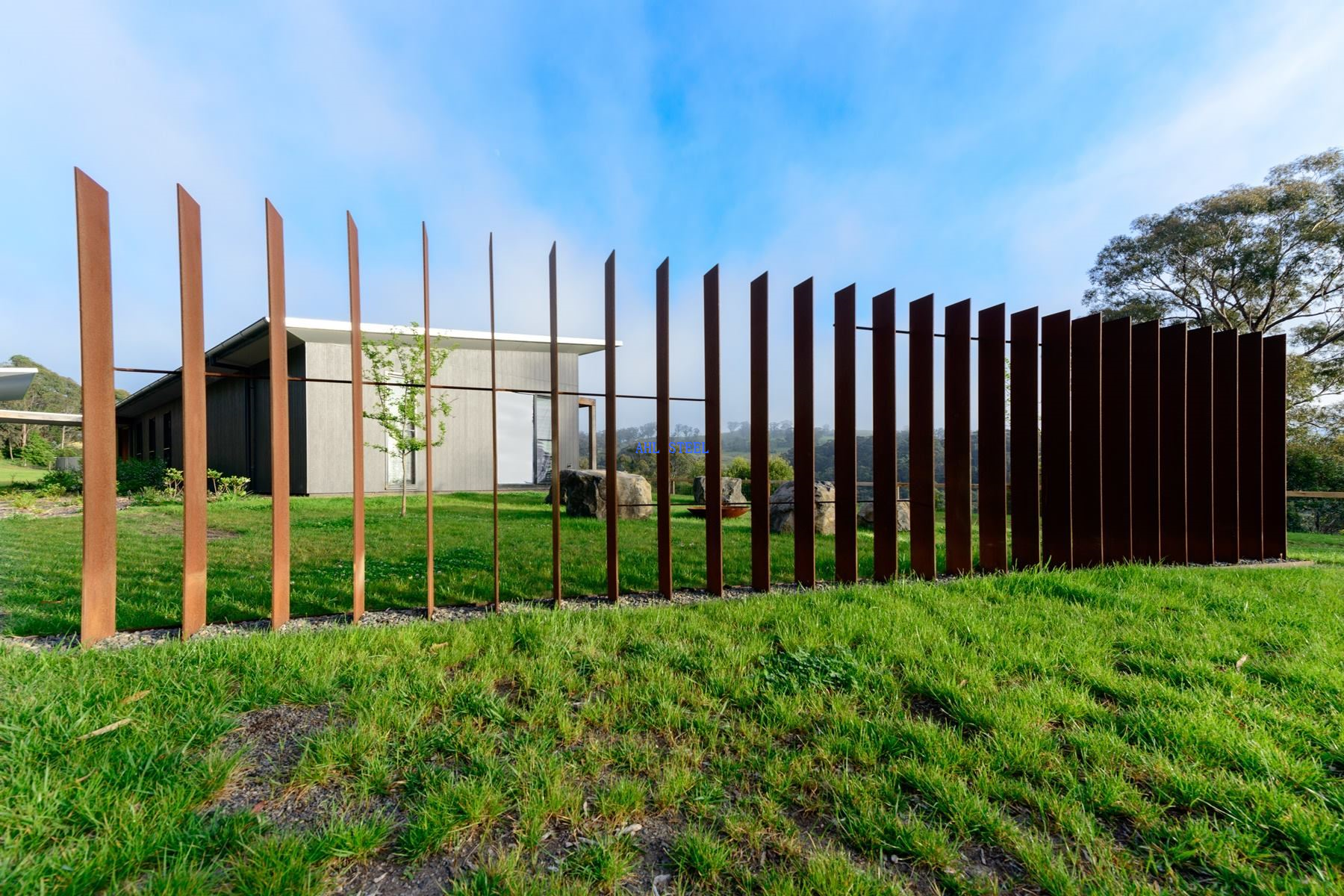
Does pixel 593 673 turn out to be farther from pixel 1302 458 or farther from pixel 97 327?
pixel 1302 458

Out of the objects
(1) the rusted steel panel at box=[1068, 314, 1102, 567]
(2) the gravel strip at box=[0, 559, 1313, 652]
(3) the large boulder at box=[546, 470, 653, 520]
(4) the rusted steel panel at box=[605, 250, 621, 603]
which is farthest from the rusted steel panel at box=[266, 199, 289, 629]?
(3) the large boulder at box=[546, 470, 653, 520]

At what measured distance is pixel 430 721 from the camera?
7.36 feet

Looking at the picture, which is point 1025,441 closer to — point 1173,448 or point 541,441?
point 1173,448

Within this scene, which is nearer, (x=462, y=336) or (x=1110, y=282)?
(x=462, y=336)

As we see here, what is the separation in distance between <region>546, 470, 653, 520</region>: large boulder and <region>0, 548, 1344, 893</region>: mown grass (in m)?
6.74

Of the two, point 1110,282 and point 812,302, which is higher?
point 1110,282

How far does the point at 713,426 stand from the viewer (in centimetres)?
406

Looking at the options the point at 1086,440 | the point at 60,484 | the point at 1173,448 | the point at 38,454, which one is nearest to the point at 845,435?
the point at 1086,440

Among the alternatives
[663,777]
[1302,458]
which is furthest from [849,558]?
[1302,458]

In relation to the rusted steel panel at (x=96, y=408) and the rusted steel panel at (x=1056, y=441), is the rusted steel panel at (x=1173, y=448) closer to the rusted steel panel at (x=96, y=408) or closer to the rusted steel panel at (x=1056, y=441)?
the rusted steel panel at (x=1056, y=441)

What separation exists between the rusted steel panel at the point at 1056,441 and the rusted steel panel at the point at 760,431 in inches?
118

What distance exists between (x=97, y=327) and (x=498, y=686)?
300 cm

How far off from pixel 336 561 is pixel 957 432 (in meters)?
6.40

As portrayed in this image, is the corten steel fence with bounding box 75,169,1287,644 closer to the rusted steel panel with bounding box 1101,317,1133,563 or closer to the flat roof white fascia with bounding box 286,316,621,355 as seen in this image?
the rusted steel panel with bounding box 1101,317,1133,563
